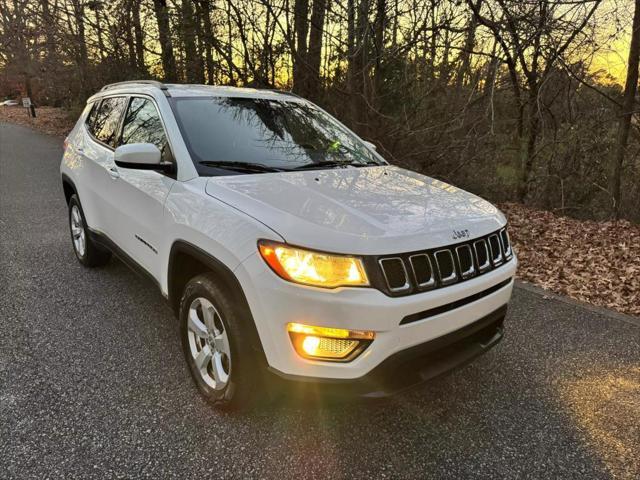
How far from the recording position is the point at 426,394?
2.87 m

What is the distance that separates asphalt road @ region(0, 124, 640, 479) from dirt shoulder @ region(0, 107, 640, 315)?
2.68ft

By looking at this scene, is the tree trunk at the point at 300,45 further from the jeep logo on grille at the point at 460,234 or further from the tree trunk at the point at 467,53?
the jeep logo on grille at the point at 460,234

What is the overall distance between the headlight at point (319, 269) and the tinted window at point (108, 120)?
2441 millimetres

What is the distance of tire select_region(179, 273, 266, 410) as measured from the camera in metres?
2.30

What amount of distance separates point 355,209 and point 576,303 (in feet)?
10.3

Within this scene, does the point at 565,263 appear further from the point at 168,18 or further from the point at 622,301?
the point at 168,18

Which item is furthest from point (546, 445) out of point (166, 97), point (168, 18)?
point (168, 18)

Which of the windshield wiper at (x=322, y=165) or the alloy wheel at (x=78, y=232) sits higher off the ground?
the windshield wiper at (x=322, y=165)

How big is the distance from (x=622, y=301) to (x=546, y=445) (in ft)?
8.94

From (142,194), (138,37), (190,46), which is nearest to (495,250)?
(142,194)

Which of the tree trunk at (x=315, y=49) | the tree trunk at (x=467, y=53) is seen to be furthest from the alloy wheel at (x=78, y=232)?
the tree trunk at (x=467, y=53)

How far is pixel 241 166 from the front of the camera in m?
2.91

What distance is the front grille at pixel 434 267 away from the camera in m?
2.10

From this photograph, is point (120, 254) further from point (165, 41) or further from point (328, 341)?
point (165, 41)
